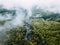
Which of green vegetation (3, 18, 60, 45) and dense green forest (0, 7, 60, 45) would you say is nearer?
green vegetation (3, 18, 60, 45)

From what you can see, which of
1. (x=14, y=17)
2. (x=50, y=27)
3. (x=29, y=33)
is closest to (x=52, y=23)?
(x=50, y=27)

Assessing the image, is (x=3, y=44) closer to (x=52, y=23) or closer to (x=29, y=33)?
(x=29, y=33)

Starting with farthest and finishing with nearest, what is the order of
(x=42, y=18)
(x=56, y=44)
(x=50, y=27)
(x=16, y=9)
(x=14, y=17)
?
(x=16, y=9) → (x=14, y=17) → (x=42, y=18) → (x=50, y=27) → (x=56, y=44)

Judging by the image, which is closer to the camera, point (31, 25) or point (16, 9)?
point (31, 25)

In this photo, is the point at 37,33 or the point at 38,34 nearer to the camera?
the point at 38,34

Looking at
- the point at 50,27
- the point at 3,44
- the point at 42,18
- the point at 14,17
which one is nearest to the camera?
the point at 3,44

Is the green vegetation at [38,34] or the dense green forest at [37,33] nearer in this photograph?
the green vegetation at [38,34]

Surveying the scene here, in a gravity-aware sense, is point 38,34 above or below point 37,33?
below

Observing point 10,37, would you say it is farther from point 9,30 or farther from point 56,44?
point 56,44
